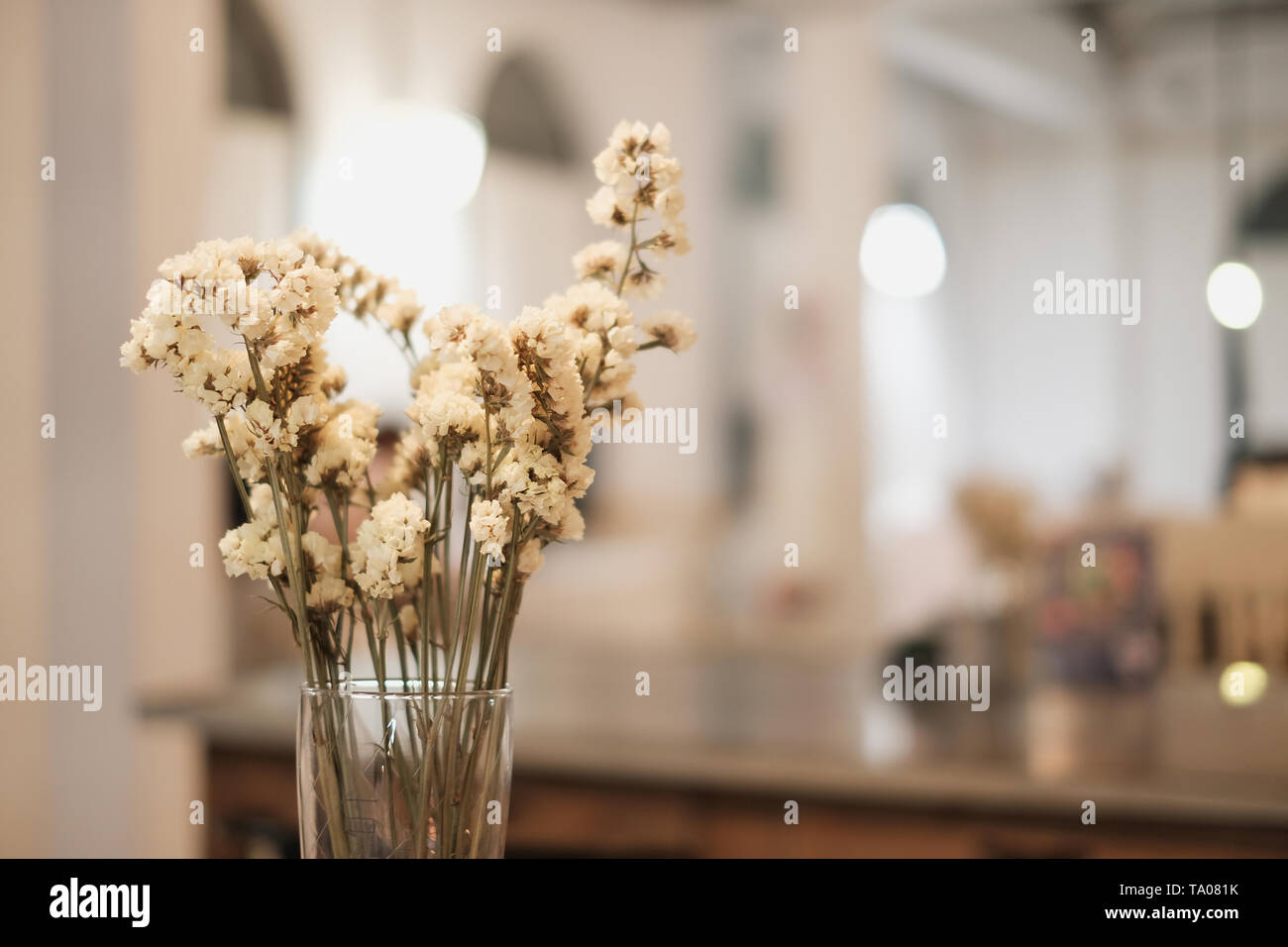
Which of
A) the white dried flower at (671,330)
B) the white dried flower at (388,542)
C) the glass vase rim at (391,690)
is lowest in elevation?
the glass vase rim at (391,690)

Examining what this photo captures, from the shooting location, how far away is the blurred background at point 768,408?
1.68 metres

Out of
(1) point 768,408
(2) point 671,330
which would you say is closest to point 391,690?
(2) point 671,330

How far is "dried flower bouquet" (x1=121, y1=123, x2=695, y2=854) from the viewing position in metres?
0.59

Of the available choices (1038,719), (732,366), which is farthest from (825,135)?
(1038,719)

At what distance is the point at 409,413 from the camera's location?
2.09 ft

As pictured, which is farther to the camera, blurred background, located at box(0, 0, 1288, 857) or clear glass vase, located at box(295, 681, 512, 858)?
blurred background, located at box(0, 0, 1288, 857)

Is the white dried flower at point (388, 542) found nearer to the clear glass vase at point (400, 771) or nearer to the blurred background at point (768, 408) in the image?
the clear glass vase at point (400, 771)

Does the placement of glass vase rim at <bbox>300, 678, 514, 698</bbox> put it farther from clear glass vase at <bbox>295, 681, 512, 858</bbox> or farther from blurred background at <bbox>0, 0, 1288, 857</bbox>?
blurred background at <bbox>0, 0, 1288, 857</bbox>

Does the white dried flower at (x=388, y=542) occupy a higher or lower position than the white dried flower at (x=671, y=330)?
lower

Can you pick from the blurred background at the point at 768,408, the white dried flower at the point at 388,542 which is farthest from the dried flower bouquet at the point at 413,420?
the blurred background at the point at 768,408

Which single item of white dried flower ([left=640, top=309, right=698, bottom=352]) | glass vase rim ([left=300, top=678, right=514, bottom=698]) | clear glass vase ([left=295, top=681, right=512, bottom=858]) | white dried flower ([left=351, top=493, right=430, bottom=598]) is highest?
white dried flower ([left=640, top=309, right=698, bottom=352])

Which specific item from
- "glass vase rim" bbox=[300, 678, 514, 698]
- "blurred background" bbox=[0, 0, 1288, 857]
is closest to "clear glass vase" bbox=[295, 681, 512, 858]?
"glass vase rim" bbox=[300, 678, 514, 698]

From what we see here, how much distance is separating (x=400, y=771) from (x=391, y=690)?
1.5 inches

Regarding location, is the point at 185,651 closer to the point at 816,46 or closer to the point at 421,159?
the point at 421,159
